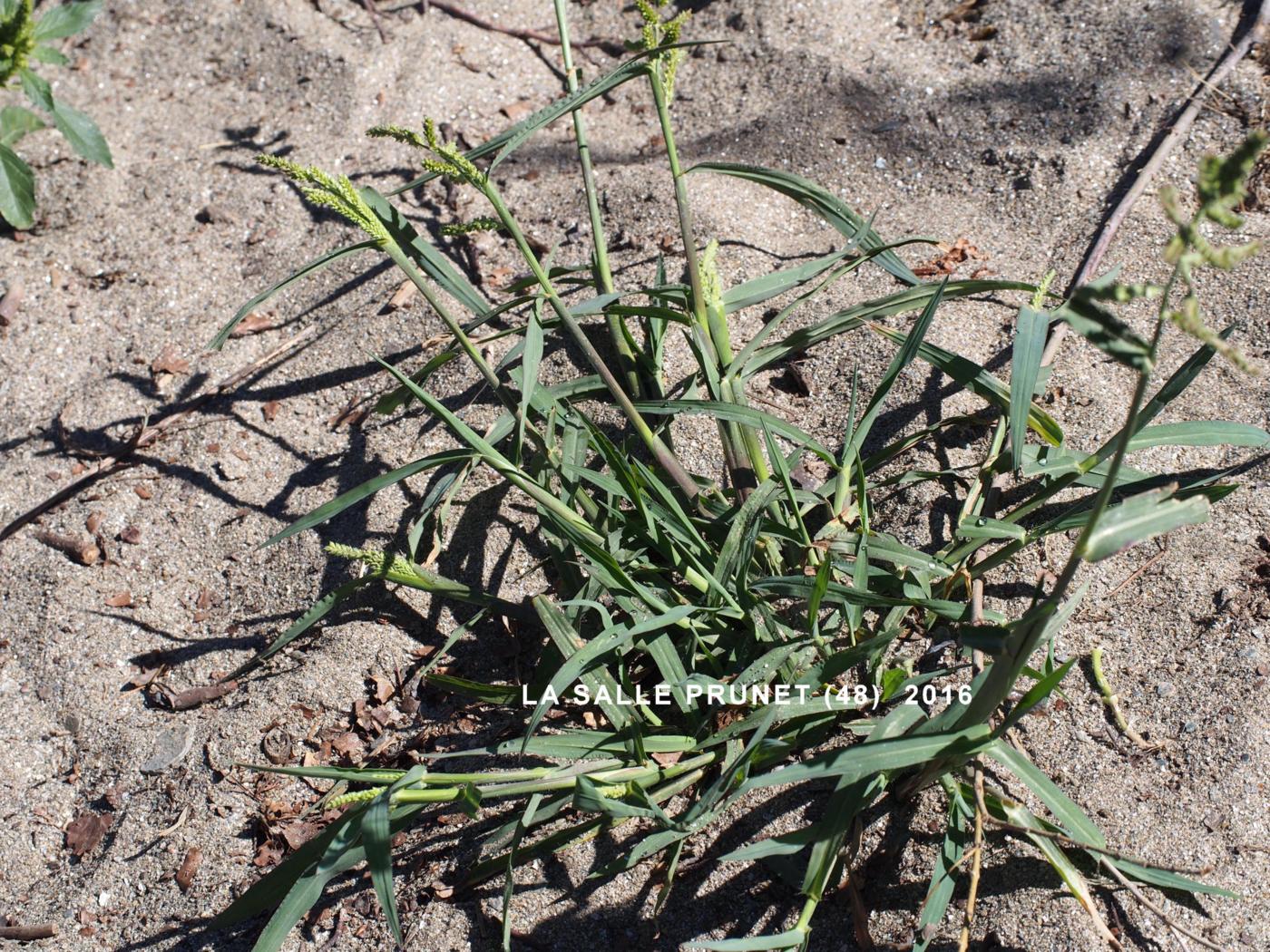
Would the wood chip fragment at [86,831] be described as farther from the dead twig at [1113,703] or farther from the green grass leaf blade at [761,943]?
the dead twig at [1113,703]

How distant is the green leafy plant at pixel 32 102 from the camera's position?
5.50 feet

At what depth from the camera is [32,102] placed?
180cm

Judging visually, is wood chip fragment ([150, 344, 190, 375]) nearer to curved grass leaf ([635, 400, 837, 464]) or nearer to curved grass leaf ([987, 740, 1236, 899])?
curved grass leaf ([635, 400, 837, 464])

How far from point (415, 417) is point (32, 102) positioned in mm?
938

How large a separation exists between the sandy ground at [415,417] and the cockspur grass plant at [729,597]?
0.06 meters

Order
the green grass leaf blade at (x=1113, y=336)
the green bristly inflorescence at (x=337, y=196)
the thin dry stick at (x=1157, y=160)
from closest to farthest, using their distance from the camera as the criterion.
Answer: the green grass leaf blade at (x=1113, y=336)
the green bristly inflorescence at (x=337, y=196)
the thin dry stick at (x=1157, y=160)

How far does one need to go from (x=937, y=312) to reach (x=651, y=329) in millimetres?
476

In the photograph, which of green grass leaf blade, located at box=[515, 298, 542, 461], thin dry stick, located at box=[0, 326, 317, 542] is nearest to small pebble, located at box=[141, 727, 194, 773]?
thin dry stick, located at box=[0, 326, 317, 542]

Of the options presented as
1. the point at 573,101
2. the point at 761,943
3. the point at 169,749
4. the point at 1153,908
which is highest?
the point at 573,101

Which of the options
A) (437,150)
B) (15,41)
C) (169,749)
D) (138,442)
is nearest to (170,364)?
(138,442)

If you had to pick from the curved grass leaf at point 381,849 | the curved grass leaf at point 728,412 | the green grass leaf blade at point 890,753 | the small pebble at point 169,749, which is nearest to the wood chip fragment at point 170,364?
the small pebble at point 169,749

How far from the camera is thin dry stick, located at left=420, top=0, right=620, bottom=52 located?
2113 mm

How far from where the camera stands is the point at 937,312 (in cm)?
160

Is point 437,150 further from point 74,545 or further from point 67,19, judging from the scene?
point 67,19
